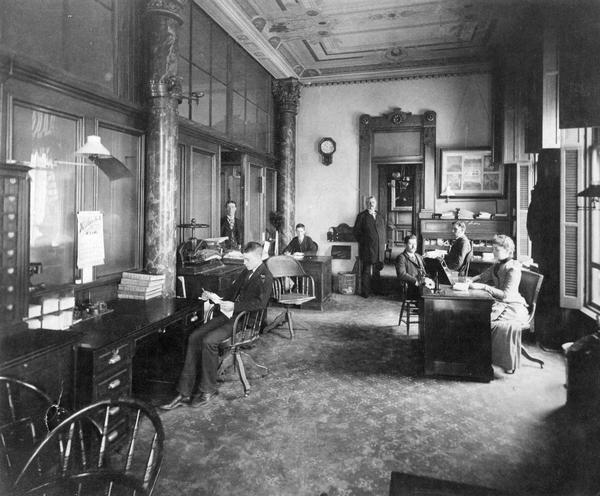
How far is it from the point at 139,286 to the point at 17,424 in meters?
2.37

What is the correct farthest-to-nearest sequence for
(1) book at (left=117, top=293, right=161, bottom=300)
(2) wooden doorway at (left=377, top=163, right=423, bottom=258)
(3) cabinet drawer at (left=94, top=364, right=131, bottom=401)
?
1. (2) wooden doorway at (left=377, top=163, right=423, bottom=258)
2. (1) book at (left=117, top=293, right=161, bottom=300)
3. (3) cabinet drawer at (left=94, top=364, right=131, bottom=401)

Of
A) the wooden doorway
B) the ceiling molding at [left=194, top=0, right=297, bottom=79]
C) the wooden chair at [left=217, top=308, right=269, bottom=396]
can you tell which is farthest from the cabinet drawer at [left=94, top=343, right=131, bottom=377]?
the wooden doorway

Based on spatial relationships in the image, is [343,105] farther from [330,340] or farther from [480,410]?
[480,410]

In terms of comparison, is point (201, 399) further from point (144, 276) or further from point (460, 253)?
point (460, 253)

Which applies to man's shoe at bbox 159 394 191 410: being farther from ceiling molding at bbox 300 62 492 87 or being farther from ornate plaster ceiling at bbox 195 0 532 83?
ceiling molding at bbox 300 62 492 87

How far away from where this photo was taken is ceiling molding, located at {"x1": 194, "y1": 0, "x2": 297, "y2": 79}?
258 inches

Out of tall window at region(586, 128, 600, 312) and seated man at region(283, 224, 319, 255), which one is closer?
tall window at region(586, 128, 600, 312)

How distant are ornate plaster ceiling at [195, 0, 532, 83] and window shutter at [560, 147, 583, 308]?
3158 millimetres

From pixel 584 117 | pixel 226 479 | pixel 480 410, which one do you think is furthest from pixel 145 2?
pixel 480 410

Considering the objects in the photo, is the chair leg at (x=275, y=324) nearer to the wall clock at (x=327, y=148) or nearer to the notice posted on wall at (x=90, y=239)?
the notice posted on wall at (x=90, y=239)

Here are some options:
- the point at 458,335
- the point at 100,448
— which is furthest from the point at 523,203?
the point at 100,448

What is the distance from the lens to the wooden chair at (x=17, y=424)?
1993 mm

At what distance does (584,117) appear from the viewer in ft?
11.1

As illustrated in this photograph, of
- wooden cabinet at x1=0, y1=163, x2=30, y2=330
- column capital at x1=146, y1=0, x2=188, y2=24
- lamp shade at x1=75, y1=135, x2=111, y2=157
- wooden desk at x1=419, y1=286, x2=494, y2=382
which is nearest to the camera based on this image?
wooden cabinet at x1=0, y1=163, x2=30, y2=330
